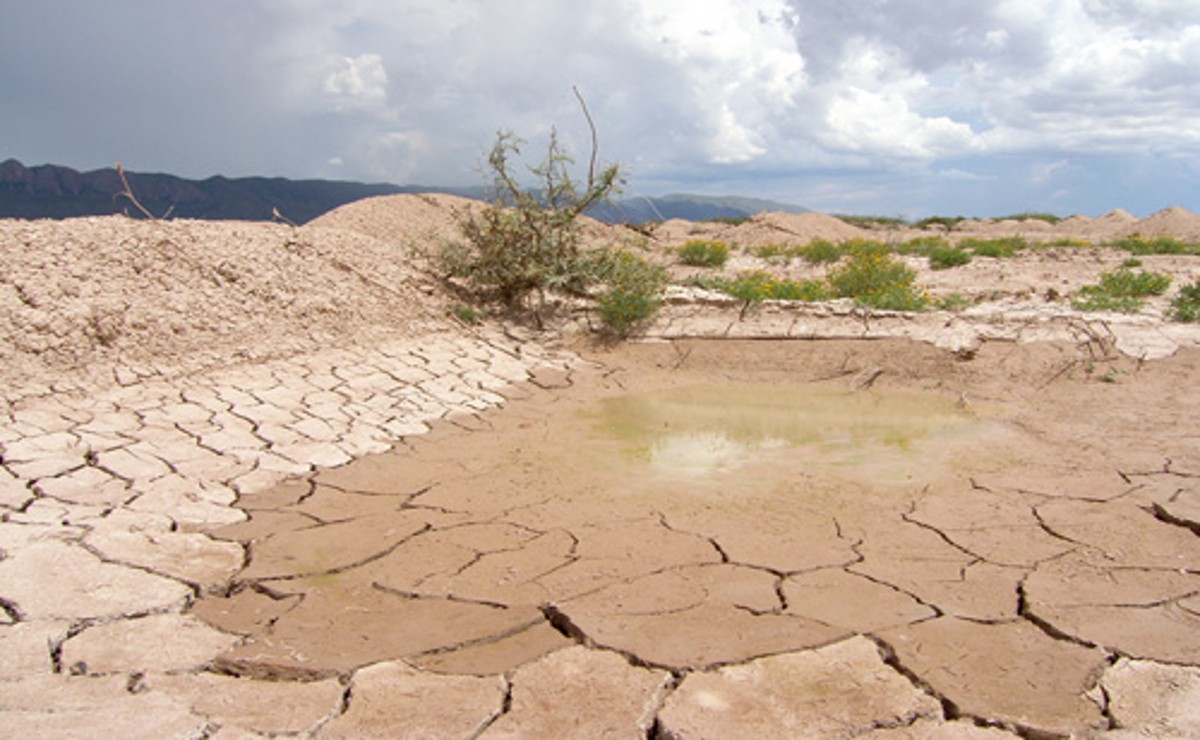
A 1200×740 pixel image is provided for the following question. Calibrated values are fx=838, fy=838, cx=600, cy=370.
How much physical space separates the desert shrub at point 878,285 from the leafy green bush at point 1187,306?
7.13ft

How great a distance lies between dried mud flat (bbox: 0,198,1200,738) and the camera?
251 cm

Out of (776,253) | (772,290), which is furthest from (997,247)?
(772,290)

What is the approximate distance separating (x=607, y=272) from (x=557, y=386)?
2.27 m

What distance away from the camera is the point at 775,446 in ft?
18.0

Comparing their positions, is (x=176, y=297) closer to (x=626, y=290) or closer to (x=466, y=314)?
(x=466, y=314)

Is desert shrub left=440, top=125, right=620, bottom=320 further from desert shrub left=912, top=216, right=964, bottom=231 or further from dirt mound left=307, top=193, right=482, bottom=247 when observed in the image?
desert shrub left=912, top=216, right=964, bottom=231

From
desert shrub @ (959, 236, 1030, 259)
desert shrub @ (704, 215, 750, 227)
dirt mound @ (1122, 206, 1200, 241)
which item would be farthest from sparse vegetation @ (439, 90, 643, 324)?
dirt mound @ (1122, 206, 1200, 241)

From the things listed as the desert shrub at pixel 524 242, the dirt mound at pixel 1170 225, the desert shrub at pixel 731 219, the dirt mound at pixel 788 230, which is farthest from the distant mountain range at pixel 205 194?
the dirt mound at pixel 1170 225

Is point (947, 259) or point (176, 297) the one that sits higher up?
point (947, 259)

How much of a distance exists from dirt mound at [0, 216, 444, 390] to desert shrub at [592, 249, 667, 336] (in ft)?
5.69

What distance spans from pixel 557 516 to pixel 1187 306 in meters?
6.92

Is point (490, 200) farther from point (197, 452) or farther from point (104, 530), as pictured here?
point (104, 530)

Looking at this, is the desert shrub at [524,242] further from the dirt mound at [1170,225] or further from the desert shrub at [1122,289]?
the dirt mound at [1170,225]

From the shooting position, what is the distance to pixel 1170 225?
2022 centimetres
